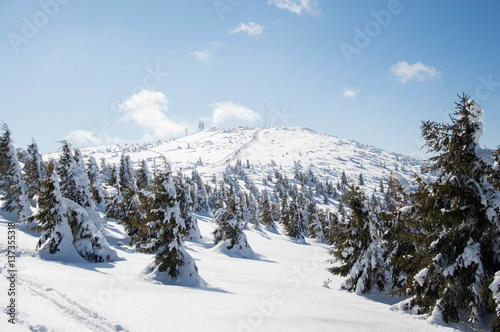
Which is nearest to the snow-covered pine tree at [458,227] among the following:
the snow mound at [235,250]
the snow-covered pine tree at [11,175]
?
the snow mound at [235,250]

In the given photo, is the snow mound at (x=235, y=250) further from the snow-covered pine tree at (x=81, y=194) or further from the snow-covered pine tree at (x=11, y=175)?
the snow-covered pine tree at (x=11, y=175)

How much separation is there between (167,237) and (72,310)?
6.22 metres

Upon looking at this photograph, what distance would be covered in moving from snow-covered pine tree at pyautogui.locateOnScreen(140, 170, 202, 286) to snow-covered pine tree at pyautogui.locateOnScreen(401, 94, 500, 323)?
33.6 feet

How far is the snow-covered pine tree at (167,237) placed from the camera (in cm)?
1302

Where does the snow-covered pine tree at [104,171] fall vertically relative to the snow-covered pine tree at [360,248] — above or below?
above

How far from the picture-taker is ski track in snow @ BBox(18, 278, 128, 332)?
21.6ft

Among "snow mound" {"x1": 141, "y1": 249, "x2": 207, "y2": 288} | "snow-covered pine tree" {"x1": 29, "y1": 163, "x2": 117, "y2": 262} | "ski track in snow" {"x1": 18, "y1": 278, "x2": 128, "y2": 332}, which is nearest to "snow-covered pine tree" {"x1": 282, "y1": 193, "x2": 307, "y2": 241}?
"snow-covered pine tree" {"x1": 29, "y1": 163, "x2": 117, "y2": 262}

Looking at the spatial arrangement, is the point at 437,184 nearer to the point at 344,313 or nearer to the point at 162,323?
the point at 344,313

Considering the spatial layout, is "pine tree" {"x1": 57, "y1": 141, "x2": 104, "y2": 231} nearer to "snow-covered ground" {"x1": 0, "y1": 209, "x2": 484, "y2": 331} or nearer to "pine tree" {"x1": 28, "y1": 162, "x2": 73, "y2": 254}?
"pine tree" {"x1": 28, "y1": 162, "x2": 73, "y2": 254}

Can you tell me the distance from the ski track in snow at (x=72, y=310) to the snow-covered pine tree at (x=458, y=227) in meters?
10.1

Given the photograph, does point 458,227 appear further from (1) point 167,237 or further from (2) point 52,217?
(2) point 52,217

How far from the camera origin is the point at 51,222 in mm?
15625

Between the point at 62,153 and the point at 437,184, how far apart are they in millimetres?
27596

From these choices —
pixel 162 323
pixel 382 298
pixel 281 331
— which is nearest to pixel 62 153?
pixel 162 323
